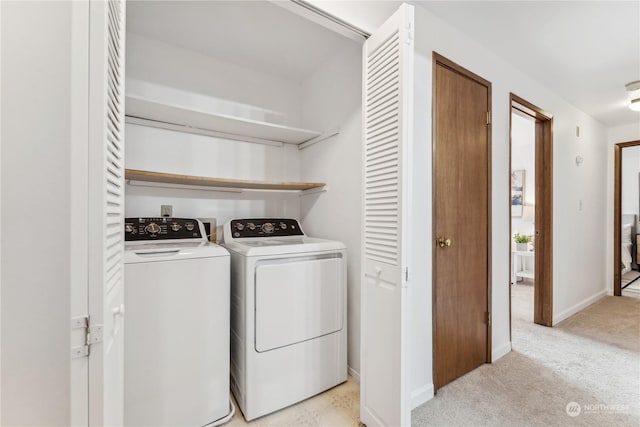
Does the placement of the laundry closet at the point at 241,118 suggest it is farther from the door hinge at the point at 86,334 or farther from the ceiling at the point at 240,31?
the door hinge at the point at 86,334

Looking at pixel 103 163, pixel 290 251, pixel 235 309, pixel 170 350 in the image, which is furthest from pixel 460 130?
pixel 170 350

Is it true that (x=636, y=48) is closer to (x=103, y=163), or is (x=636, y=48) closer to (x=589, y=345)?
(x=589, y=345)

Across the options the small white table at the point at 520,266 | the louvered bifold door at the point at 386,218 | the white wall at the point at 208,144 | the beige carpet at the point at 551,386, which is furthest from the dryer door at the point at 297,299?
the small white table at the point at 520,266

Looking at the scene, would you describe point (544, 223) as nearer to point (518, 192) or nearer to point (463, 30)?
point (463, 30)

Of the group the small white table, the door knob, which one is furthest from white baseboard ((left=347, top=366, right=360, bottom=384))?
the small white table

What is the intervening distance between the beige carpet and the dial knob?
1.91 meters

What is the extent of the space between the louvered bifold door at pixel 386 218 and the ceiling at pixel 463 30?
0.96 ft

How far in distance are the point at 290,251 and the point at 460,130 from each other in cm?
143

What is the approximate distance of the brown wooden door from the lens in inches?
73.2

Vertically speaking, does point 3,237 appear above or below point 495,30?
below

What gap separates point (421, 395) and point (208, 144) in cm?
227

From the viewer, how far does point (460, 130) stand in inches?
78.4

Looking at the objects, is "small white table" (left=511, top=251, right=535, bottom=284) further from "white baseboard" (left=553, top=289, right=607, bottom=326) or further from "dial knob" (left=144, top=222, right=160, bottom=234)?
"dial knob" (left=144, top=222, right=160, bottom=234)

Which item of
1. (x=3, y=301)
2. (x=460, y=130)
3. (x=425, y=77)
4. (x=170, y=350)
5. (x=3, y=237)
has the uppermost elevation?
(x=425, y=77)
